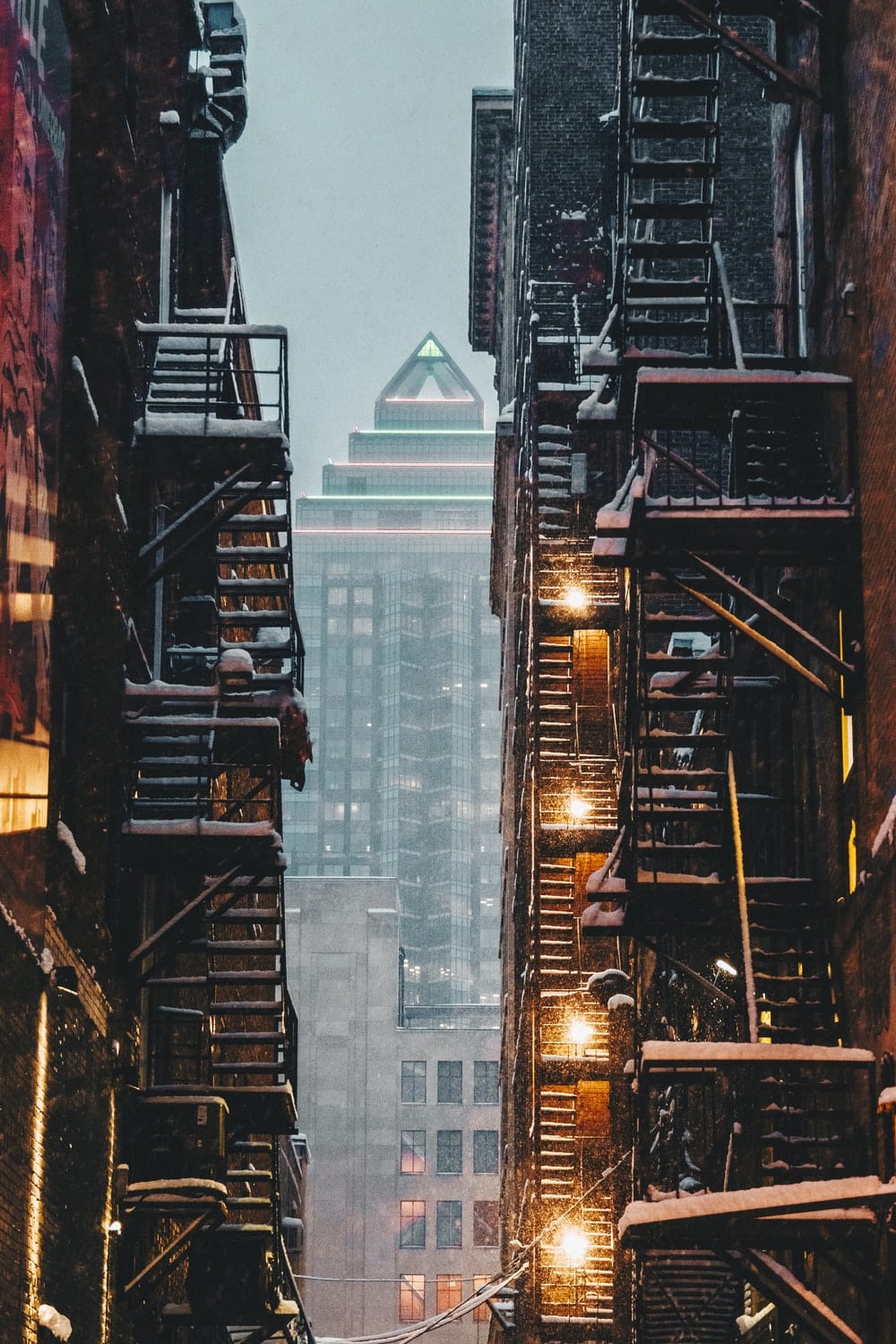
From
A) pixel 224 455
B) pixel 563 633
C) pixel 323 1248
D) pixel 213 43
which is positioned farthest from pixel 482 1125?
pixel 224 455

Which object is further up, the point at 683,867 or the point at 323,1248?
the point at 683,867

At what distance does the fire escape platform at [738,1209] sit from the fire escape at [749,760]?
0.07 feet

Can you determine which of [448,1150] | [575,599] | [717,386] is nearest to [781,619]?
[717,386]

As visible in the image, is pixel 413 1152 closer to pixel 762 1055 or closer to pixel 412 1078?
pixel 412 1078

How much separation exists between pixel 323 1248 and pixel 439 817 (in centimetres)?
7911

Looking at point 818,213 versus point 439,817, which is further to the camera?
point 439,817

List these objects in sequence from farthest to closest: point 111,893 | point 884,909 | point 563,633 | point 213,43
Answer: point 563,633 < point 213,43 < point 111,893 < point 884,909

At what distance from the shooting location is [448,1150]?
98.7 m

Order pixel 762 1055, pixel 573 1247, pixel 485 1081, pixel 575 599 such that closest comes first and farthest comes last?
pixel 762 1055 < pixel 573 1247 < pixel 575 599 < pixel 485 1081

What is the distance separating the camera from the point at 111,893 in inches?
706

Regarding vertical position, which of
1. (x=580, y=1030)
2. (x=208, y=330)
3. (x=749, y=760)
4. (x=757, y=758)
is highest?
(x=208, y=330)

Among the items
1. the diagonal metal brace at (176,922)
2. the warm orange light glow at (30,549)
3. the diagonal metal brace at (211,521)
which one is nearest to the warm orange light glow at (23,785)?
the warm orange light glow at (30,549)

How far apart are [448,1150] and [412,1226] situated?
406 centimetres

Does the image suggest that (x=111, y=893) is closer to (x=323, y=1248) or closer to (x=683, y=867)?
(x=683, y=867)
